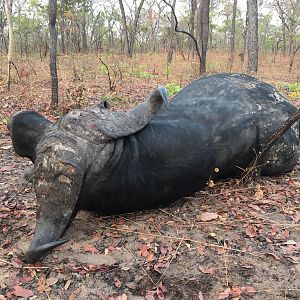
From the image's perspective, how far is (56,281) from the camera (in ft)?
7.24

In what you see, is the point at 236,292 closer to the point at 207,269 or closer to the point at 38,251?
the point at 207,269

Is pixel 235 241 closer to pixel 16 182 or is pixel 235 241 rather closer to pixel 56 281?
pixel 56 281

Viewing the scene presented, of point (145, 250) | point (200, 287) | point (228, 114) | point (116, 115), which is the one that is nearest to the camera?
point (200, 287)

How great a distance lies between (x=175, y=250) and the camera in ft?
8.12

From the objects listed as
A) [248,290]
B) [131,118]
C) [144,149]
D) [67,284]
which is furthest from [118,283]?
[131,118]

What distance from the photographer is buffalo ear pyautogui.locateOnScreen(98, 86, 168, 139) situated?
2561 mm

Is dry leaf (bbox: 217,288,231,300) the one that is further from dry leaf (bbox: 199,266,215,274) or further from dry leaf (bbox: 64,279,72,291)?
dry leaf (bbox: 64,279,72,291)

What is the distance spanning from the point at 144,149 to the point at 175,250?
723 mm

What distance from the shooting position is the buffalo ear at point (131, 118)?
101 inches

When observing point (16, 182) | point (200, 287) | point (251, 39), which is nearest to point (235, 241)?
point (200, 287)

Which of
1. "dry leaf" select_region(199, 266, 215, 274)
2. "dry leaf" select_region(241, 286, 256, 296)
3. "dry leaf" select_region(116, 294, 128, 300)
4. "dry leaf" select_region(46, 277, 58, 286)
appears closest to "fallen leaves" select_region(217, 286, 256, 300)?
"dry leaf" select_region(241, 286, 256, 296)

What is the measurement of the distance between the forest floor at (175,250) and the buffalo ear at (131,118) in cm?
66

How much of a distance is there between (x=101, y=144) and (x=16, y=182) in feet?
4.52

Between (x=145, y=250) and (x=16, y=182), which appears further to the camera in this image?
(x=16, y=182)
